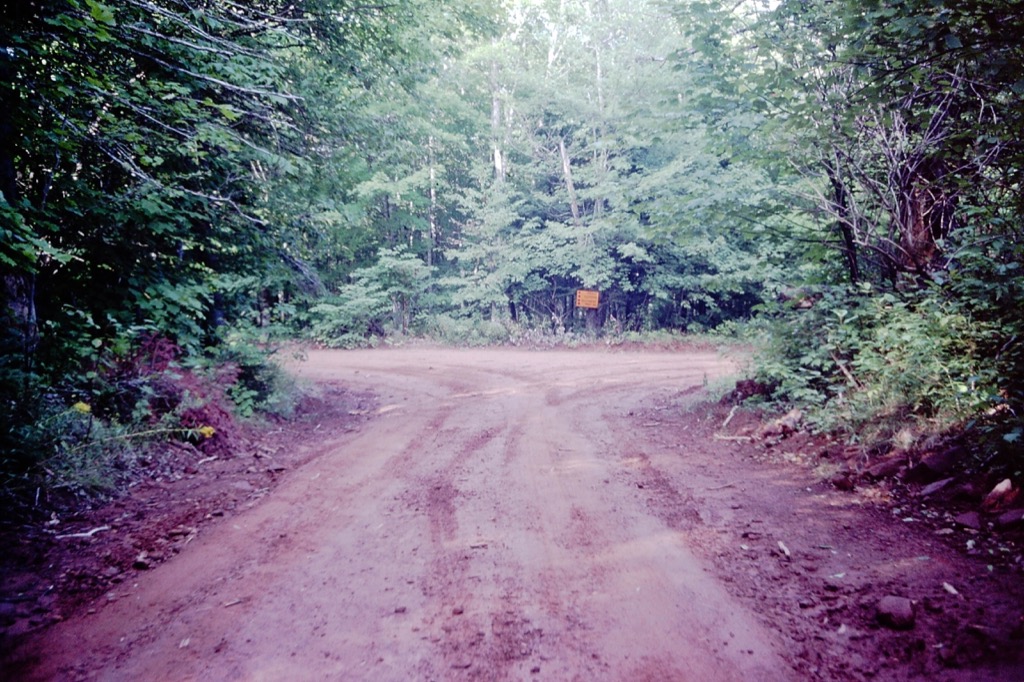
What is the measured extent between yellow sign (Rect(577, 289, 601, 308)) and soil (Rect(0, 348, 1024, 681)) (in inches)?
637

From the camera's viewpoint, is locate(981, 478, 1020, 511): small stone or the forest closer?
locate(981, 478, 1020, 511): small stone

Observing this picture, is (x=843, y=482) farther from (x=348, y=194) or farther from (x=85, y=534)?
(x=348, y=194)

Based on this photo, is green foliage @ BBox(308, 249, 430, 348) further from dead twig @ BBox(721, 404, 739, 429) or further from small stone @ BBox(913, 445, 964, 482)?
small stone @ BBox(913, 445, 964, 482)

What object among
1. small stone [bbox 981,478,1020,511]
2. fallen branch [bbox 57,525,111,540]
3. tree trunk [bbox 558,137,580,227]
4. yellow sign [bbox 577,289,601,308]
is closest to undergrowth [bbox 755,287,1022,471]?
small stone [bbox 981,478,1020,511]

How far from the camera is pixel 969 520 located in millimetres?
3953

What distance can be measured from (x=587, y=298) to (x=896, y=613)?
66.9ft

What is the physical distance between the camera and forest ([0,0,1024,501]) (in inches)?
187

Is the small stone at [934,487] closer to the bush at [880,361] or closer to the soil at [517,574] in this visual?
the soil at [517,574]

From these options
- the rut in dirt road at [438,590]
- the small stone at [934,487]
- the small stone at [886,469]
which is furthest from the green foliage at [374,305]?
the small stone at [934,487]

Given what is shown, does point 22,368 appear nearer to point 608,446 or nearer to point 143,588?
point 143,588

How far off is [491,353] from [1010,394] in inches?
618

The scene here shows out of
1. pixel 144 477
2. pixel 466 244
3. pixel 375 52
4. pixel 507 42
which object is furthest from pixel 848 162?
pixel 507 42

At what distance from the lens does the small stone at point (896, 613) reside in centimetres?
291

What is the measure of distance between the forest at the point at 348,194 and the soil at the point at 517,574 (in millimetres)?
1003
